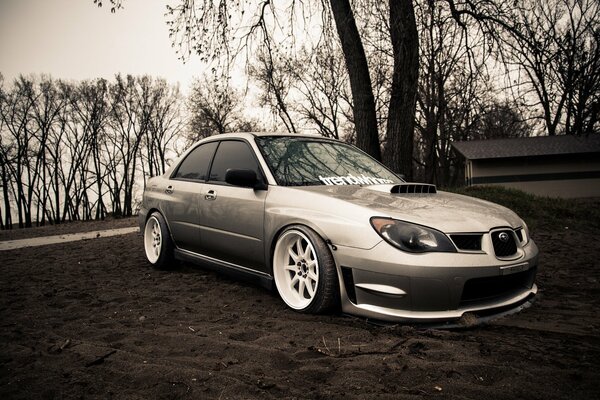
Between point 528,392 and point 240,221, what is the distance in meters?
2.63

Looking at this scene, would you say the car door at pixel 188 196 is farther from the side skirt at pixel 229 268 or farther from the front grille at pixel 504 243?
the front grille at pixel 504 243

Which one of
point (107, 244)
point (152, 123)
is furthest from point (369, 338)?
point (152, 123)

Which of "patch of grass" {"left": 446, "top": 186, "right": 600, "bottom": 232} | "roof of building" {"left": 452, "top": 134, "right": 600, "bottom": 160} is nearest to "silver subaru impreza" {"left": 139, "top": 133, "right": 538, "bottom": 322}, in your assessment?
"patch of grass" {"left": 446, "top": 186, "right": 600, "bottom": 232}

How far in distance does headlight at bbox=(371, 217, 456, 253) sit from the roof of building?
23.0 m

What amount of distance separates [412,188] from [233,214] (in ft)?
5.72

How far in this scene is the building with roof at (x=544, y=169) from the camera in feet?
79.2

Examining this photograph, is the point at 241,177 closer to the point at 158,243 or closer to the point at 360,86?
the point at 158,243

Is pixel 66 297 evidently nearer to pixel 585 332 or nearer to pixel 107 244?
pixel 107 244

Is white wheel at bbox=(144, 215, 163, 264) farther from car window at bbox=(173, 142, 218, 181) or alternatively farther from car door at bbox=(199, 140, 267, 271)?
car door at bbox=(199, 140, 267, 271)

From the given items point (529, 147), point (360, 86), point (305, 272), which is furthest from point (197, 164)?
point (529, 147)

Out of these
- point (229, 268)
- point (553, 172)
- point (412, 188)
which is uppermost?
point (412, 188)

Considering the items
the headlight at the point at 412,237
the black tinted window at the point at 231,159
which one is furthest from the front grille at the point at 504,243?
the black tinted window at the point at 231,159

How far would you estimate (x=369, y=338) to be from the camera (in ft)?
8.84

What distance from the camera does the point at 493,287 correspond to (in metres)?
2.95
